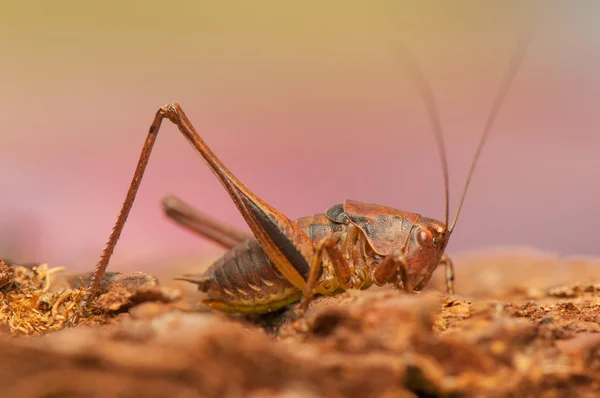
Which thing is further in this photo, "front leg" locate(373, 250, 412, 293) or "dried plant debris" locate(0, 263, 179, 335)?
"front leg" locate(373, 250, 412, 293)

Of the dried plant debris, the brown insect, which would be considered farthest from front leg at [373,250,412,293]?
the dried plant debris

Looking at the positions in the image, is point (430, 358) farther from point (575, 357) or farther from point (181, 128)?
point (181, 128)

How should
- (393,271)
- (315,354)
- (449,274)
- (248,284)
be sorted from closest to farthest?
1. (315,354)
2. (393,271)
3. (248,284)
4. (449,274)

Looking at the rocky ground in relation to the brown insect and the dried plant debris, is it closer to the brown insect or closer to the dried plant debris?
the dried plant debris

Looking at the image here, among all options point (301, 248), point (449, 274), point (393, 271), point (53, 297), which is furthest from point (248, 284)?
point (449, 274)

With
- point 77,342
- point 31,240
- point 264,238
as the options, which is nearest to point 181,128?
point 264,238

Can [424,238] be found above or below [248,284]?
above

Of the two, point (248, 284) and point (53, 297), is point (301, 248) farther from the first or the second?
point (53, 297)
